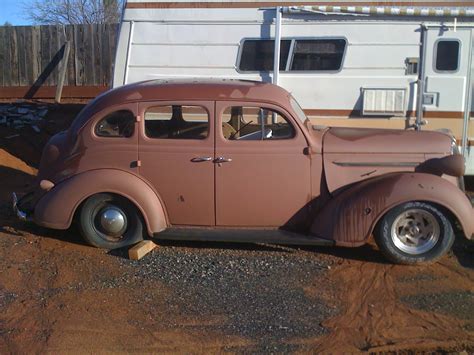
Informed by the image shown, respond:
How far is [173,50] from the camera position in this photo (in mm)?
7965

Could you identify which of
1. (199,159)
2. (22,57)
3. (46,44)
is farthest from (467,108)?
(22,57)

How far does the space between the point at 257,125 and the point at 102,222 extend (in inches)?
74.7

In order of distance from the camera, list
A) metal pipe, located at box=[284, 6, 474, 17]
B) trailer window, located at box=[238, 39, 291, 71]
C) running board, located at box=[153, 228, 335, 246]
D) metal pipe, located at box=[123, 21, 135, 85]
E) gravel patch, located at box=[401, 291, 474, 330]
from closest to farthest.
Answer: gravel patch, located at box=[401, 291, 474, 330]
running board, located at box=[153, 228, 335, 246]
metal pipe, located at box=[284, 6, 474, 17]
trailer window, located at box=[238, 39, 291, 71]
metal pipe, located at box=[123, 21, 135, 85]

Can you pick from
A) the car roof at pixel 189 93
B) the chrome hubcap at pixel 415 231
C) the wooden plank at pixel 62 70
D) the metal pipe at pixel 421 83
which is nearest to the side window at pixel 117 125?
the car roof at pixel 189 93

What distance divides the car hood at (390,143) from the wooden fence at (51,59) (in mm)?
11140

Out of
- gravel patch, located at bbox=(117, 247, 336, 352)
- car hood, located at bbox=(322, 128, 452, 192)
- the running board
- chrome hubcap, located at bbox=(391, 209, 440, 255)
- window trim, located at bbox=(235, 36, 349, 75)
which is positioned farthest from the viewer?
window trim, located at bbox=(235, 36, 349, 75)

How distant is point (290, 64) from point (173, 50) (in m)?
1.64

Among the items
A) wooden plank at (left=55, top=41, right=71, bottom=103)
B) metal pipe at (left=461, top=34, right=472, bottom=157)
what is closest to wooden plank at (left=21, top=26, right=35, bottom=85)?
wooden plank at (left=55, top=41, right=71, bottom=103)

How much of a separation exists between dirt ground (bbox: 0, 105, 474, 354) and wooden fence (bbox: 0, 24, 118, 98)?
10.1 metres

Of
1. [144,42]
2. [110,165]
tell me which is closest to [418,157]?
[110,165]

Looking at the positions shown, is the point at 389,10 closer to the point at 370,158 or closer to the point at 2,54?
the point at 370,158

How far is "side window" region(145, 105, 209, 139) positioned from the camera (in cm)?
582

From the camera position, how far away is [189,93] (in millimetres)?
5777

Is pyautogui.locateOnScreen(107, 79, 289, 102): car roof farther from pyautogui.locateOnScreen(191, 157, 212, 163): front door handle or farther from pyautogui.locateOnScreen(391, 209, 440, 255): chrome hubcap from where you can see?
pyautogui.locateOnScreen(391, 209, 440, 255): chrome hubcap
